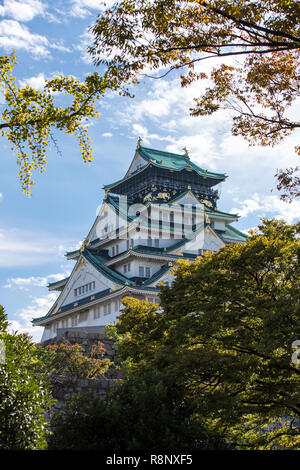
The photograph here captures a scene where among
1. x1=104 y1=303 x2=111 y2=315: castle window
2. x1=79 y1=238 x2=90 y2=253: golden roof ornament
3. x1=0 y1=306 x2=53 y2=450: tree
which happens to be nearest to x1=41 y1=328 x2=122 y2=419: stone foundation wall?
x1=0 y1=306 x2=53 y2=450: tree

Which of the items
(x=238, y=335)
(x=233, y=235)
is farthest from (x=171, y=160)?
(x=238, y=335)

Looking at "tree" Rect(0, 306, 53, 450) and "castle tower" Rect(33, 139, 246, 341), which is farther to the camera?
"castle tower" Rect(33, 139, 246, 341)

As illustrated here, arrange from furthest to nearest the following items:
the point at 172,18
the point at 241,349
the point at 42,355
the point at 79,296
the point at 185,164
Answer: the point at 185,164
the point at 79,296
the point at 42,355
the point at 241,349
the point at 172,18

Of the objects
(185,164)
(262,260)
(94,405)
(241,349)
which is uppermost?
(185,164)

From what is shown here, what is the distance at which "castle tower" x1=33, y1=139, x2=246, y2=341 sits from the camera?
4516 cm

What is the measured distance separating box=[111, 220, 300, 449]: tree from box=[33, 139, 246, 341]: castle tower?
2505 cm

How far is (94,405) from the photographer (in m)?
11.3

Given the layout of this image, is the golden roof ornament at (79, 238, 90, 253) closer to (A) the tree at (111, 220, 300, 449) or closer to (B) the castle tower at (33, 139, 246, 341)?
(B) the castle tower at (33, 139, 246, 341)

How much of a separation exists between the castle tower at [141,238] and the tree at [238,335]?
82.2ft

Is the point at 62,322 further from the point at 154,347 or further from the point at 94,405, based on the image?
the point at 94,405

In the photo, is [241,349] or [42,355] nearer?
[241,349]
